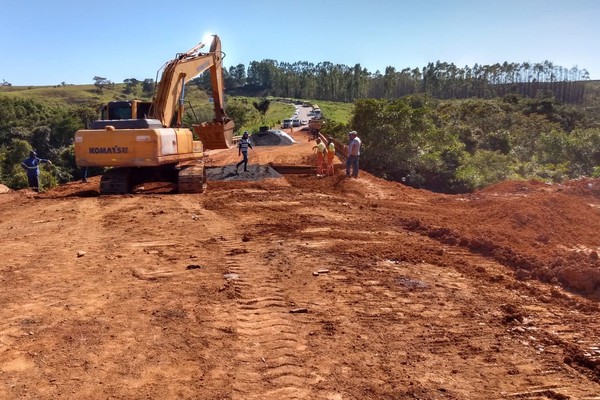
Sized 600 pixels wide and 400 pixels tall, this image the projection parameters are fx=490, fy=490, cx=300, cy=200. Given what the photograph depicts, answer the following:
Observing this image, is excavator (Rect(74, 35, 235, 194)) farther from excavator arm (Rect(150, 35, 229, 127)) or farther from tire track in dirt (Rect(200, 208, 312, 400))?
tire track in dirt (Rect(200, 208, 312, 400))

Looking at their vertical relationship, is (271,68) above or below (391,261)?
above

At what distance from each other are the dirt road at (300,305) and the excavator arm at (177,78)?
4.31 m

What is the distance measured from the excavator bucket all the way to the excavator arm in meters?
1.53

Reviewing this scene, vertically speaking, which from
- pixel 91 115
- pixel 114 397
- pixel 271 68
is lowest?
pixel 114 397

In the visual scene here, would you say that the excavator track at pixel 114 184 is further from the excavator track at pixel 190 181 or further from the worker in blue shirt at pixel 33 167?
the worker in blue shirt at pixel 33 167

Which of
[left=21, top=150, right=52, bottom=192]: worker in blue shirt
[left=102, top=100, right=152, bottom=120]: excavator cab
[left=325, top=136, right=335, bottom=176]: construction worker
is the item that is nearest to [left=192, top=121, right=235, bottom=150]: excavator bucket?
[left=102, top=100, right=152, bottom=120]: excavator cab

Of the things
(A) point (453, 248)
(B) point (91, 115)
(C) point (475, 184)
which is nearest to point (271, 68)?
(B) point (91, 115)

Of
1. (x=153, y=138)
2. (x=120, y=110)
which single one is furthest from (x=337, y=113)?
(x=153, y=138)

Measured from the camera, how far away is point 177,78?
14.0 m

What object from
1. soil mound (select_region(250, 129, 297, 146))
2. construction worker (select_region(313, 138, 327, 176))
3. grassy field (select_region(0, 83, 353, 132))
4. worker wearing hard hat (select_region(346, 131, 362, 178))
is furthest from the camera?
grassy field (select_region(0, 83, 353, 132))

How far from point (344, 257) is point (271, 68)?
504ft

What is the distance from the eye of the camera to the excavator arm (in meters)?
13.6

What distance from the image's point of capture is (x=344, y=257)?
7270 mm

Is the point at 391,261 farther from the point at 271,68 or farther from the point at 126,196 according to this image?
the point at 271,68
